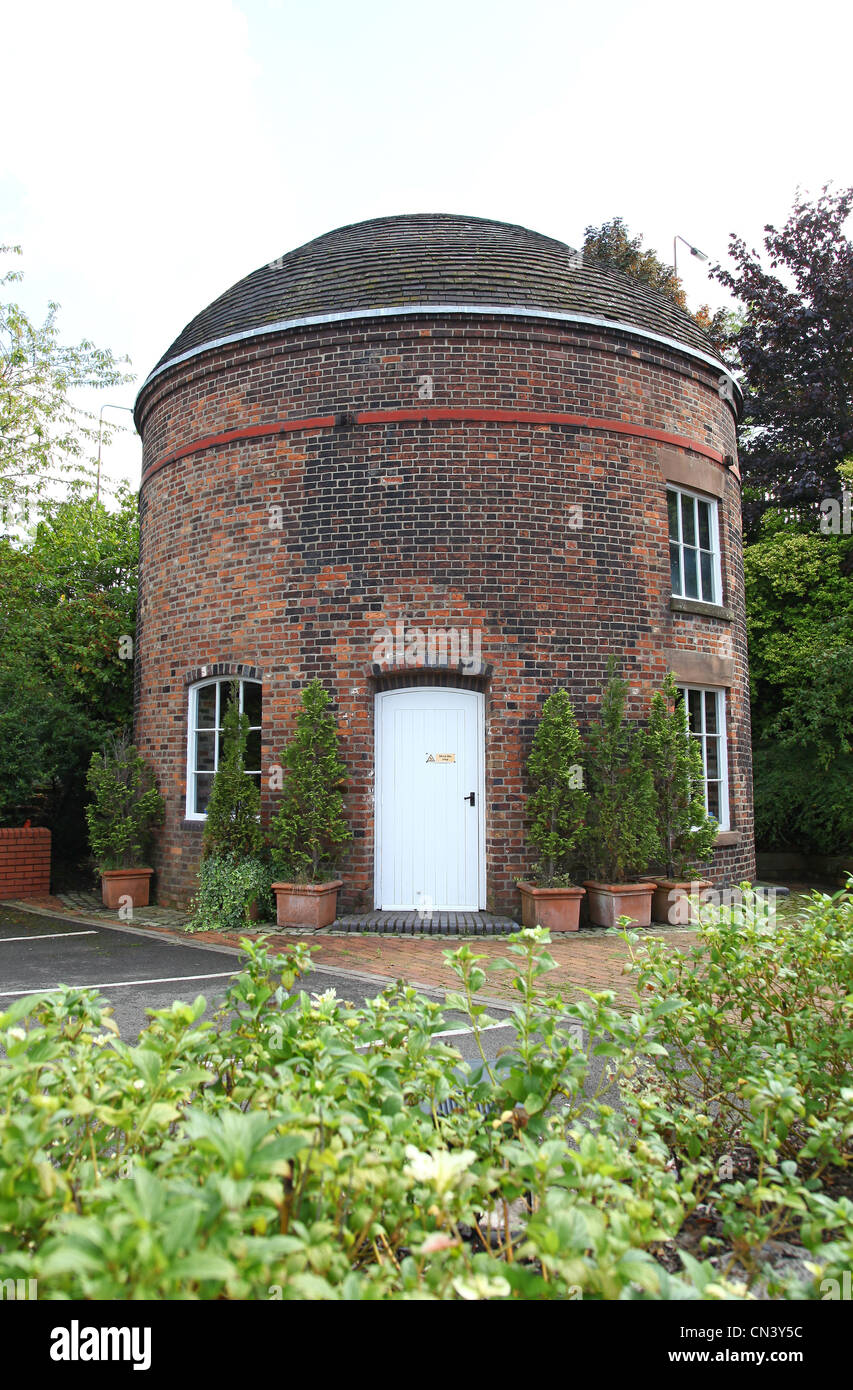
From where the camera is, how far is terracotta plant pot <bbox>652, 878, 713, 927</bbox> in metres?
8.56

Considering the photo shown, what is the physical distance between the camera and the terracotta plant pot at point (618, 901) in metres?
8.23

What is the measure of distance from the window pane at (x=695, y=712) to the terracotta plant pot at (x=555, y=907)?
3.16 meters

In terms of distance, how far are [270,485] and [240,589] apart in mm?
1260

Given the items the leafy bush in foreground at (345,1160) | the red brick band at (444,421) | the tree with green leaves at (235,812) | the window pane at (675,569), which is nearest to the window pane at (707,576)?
Answer: the window pane at (675,569)

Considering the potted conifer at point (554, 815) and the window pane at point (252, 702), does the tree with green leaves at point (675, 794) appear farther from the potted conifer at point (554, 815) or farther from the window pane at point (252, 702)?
the window pane at point (252, 702)

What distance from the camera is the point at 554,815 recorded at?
8.24 meters

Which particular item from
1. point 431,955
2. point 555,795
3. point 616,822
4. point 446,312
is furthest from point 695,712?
point 446,312

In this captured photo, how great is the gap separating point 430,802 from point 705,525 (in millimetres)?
5342

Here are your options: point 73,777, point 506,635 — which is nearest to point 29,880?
point 73,777

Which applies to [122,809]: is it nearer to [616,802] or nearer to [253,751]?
[253,751]

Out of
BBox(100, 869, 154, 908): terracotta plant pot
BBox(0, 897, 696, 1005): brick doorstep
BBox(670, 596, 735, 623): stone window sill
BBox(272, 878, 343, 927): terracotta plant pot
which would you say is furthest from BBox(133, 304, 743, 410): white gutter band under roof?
BBox(0, 897, 696, 1005): brick doorstep

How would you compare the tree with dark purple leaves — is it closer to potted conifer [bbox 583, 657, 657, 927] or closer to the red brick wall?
the red brick wall
